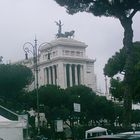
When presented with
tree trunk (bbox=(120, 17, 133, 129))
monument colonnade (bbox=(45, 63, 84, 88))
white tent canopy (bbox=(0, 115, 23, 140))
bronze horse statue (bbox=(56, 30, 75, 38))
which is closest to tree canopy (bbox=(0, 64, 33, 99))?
white tent canopy (bbox=(0, 115, 23, 140))

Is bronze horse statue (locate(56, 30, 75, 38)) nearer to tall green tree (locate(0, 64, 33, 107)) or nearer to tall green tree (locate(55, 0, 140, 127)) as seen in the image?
tall green tree (locate(0, 64, 33, 107))

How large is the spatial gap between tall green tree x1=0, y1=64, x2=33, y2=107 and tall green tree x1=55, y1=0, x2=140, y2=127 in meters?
42.0

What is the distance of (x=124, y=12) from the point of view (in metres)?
22.2

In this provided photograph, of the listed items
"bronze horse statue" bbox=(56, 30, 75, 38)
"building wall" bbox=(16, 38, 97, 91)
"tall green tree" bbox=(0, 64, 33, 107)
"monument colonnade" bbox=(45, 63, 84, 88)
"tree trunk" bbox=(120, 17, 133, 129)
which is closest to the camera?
"tree trunk" bbox=(120, 17, 133, 129)

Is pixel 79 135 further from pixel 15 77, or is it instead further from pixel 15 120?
pixel 15 120

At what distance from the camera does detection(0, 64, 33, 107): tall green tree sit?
65.1 metres

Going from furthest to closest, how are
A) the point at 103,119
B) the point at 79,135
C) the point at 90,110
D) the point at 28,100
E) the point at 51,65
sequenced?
the point at 51,65 < the point at 103,119 < the point at 90,110 < the point at 28,100 < the point at 79,135

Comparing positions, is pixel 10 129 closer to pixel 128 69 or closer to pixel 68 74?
pixel 128 69

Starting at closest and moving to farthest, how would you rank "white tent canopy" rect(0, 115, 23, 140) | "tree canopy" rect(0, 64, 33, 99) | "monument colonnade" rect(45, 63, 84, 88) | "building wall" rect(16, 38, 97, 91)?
"white tent canopy" rect(0, 115, 23, 140) → "tree canopy" rect(0, 64, 33, 99) → "building wall" rect(16, 38, 97, 91) → "monument colonnade" rect(45, 63, 84, 88)

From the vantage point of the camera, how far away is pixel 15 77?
218ft

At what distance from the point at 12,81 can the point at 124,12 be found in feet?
145

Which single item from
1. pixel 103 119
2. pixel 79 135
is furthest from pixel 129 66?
pixel 103 119

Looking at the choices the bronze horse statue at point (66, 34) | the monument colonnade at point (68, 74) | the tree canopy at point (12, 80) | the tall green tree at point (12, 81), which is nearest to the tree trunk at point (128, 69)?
the tall green tree at point (12, 81)

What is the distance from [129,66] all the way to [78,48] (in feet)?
292
